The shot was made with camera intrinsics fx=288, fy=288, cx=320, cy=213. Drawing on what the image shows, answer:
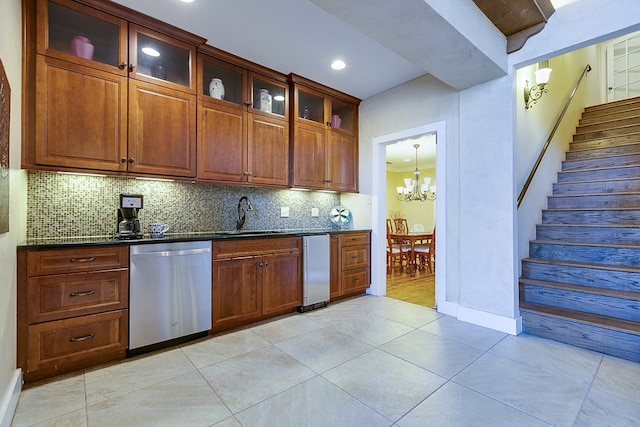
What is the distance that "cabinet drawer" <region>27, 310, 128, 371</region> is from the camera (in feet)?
5.85

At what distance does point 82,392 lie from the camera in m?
1.71

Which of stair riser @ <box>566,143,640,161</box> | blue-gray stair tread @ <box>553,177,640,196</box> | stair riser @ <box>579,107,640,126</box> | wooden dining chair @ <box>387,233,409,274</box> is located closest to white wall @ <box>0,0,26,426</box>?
wooden dining chair @ <box>387,233,409,274</box>

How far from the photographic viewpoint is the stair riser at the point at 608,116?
4188 millimetres

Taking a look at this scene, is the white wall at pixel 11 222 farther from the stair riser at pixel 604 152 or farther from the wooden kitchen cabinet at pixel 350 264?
the stair riser at pixel 604 152

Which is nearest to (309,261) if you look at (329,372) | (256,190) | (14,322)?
(256,190)

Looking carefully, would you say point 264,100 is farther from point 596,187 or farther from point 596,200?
point 596,187

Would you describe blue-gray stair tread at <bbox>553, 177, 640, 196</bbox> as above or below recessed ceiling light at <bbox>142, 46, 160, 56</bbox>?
below

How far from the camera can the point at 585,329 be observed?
2.27m

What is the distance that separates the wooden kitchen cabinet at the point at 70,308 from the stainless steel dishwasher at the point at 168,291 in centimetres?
7

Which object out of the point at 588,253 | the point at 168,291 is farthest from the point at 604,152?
the point at 168,291

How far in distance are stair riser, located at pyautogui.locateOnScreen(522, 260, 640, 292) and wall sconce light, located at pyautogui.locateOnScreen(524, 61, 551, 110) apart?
1.67 m

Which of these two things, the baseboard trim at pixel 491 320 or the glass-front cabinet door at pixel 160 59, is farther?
the baseboard trim at pixel 491 320

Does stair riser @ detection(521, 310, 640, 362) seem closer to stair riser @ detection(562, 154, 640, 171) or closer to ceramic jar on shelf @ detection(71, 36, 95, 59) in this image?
stair riser @ detection(562, 154, 640, 171)

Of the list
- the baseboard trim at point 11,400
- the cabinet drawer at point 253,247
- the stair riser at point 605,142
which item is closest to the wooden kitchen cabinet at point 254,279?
the cabinet drawer at point 253,247
